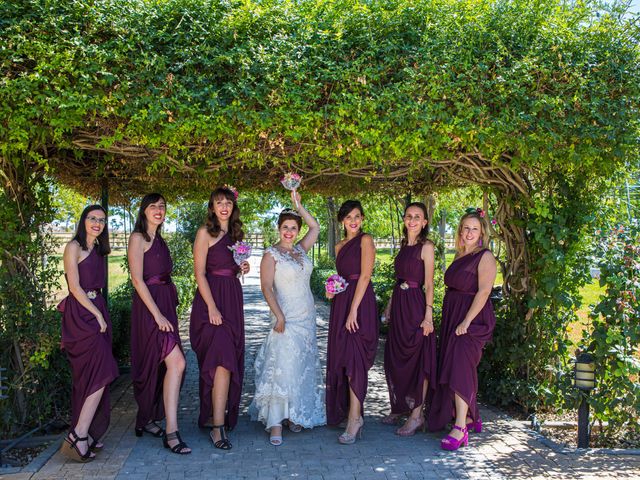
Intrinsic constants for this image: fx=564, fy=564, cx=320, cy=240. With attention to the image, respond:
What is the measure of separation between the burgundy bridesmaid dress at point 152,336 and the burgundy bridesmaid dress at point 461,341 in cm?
232

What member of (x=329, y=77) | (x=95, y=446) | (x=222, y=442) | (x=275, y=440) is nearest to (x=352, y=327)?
(x=275, y=440)

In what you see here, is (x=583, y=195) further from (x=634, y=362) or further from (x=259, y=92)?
(x=259, y=92)

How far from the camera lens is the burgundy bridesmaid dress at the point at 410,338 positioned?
5023mm

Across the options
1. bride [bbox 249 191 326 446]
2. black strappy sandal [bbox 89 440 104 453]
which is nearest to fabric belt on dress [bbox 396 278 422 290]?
bride [bbox 249 191 326 446]

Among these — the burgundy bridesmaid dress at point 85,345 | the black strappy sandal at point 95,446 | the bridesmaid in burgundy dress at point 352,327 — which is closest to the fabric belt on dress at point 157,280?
the burgundy bridesmaid dress at point 85,345

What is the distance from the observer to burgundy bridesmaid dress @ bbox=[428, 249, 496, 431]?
4781 millimetres

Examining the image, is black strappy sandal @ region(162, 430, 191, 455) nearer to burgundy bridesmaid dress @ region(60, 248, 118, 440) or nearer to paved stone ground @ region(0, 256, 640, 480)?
paved stone ground @ region(0, 256, 640, 480)

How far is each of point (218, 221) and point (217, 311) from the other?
762mm

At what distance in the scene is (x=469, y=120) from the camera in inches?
176

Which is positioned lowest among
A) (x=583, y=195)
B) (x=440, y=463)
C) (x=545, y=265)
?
(x=440, y=463)

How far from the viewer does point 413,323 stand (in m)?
5.04

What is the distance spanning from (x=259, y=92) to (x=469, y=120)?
167cm

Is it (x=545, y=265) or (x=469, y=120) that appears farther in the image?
(x=545, y=265)

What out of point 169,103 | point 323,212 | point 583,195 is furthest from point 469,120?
point 323,212
